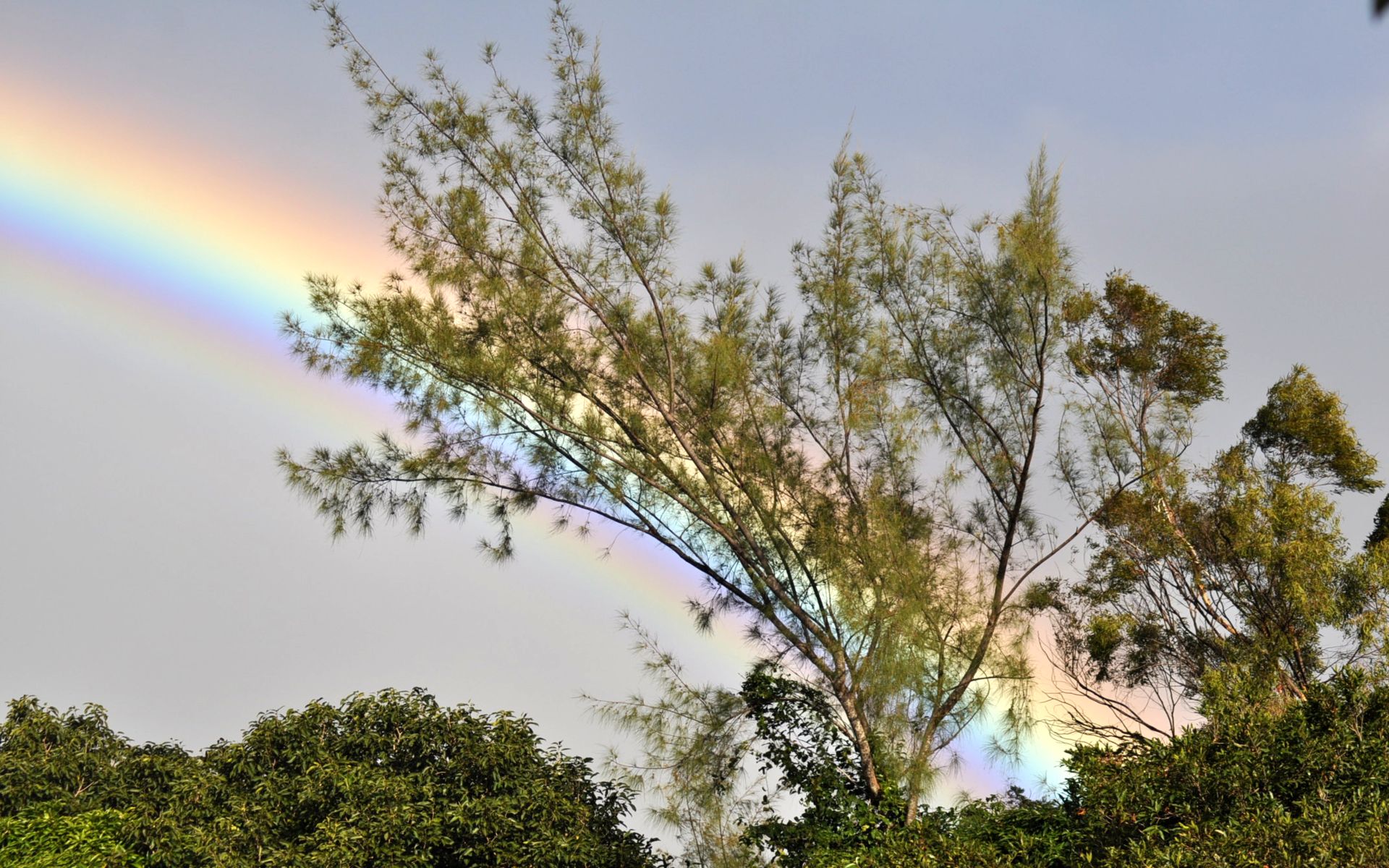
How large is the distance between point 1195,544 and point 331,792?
6.72m

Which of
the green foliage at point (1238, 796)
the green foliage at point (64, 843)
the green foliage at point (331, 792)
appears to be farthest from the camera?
the green foliage at point (331, 792)

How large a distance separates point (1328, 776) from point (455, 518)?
16.4ft

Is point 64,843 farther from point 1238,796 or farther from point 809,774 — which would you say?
point 1238,796

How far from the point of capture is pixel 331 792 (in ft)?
21.6

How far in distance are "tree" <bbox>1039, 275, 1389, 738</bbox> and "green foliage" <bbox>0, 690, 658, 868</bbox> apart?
463 cm

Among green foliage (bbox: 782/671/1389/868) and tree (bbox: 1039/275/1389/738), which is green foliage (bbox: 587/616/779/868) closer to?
green foliage (bbox: 782/671/1389/868)

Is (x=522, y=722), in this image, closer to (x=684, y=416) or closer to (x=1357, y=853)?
(x=684, y=416)

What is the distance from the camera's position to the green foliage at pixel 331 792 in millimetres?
6359

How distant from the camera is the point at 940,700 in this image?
7512 mm

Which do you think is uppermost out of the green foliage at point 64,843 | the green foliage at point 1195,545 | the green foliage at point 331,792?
the green foliage at point 1195,545

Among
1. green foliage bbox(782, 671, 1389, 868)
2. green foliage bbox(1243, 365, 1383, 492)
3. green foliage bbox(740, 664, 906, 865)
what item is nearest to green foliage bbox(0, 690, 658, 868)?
green foliage bbox(740, 664, 906, 865)

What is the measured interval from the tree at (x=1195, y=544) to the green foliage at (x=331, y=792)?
→ 15.2 feet

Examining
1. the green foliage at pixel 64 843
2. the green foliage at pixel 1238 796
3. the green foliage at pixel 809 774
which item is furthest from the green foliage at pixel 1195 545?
the green foliage at pixel 64 843

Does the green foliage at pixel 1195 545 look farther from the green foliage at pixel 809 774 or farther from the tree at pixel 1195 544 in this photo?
the green foliage at pixel 809 774
